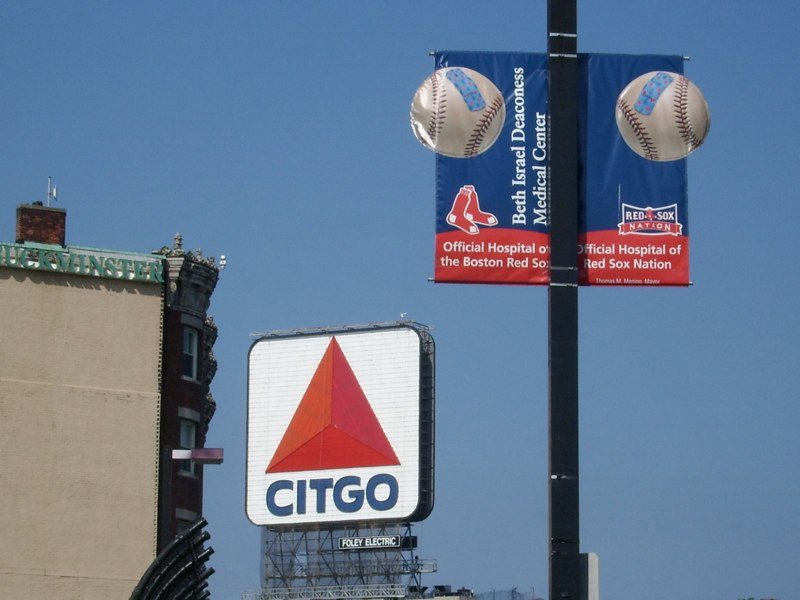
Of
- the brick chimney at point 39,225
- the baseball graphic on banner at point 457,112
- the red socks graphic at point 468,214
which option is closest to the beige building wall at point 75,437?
the brick chimney at point 39,225

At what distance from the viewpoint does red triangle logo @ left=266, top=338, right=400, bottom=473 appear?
82.5m

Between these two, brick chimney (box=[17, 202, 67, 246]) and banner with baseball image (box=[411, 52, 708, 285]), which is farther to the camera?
brick chimney (box=[17, 202, 67, 246])

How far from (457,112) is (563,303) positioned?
254 cm

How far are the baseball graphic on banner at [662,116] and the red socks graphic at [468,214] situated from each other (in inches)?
73.1

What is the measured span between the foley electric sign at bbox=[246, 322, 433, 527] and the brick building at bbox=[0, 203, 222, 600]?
28.9 meters

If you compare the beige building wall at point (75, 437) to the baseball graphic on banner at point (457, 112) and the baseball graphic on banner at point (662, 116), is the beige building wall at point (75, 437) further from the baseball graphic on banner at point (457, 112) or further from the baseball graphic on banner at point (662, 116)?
the baseball graphic on banner at point (662, 116)

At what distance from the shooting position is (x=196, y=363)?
5484cm

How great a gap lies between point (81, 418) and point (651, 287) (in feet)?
112

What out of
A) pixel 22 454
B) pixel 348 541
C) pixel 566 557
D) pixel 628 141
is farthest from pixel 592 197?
pixel 348 541

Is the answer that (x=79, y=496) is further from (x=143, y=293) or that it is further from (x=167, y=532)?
(x=143, y=293)

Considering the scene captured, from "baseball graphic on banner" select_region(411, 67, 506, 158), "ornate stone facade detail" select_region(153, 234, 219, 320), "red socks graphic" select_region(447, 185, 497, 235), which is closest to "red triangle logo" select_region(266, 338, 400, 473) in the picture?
"ornate stone facade detail" select_region(153, 234, 219, 320)

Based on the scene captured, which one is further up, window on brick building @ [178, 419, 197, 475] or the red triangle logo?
the red triangle logo

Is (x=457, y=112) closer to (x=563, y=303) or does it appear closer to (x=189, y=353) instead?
(x=563, y=303)

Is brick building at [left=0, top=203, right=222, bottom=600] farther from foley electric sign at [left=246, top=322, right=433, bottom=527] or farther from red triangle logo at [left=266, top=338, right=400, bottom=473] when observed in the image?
red triangle logo at [left=266, top=338, right=400, bottom=473]
